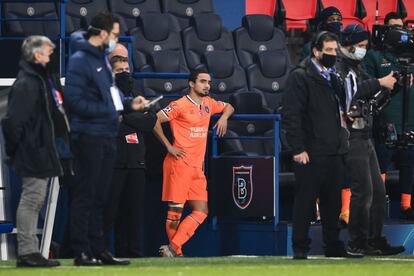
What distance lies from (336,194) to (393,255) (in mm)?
1236

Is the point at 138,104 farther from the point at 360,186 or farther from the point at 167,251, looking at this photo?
the point at 167,251

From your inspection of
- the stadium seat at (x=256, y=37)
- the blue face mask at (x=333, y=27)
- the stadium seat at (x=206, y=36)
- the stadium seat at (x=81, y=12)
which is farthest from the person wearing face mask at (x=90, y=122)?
the stadium seat at (x=256, y=37)

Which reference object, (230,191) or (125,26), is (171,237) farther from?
(125,26)

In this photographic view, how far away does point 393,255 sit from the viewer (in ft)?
40.9

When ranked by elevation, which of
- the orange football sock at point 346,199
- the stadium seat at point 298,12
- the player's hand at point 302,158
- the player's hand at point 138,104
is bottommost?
the orange football sock at point 346,199

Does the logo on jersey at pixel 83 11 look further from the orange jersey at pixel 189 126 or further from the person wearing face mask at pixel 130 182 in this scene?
the person wearing face mask at pixel 130 182

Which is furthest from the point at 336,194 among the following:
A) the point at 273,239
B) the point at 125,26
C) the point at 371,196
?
the point at 125,26

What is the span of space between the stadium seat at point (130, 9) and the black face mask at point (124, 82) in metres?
3.25

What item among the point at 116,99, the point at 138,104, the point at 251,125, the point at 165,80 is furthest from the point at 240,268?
the point at 165,80

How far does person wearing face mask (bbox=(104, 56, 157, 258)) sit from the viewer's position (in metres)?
13.0

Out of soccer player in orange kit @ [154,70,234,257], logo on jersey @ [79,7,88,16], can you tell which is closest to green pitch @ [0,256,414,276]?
soccer player in orange kit @ [154,70,234,257]

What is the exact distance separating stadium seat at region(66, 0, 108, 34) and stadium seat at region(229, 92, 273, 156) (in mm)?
1977

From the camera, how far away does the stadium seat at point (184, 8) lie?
16.5 meters

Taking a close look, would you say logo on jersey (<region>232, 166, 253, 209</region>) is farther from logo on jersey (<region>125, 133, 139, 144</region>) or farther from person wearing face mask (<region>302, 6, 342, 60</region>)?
person wearing face mask (<region>302, 6, 342, 60</region>)
